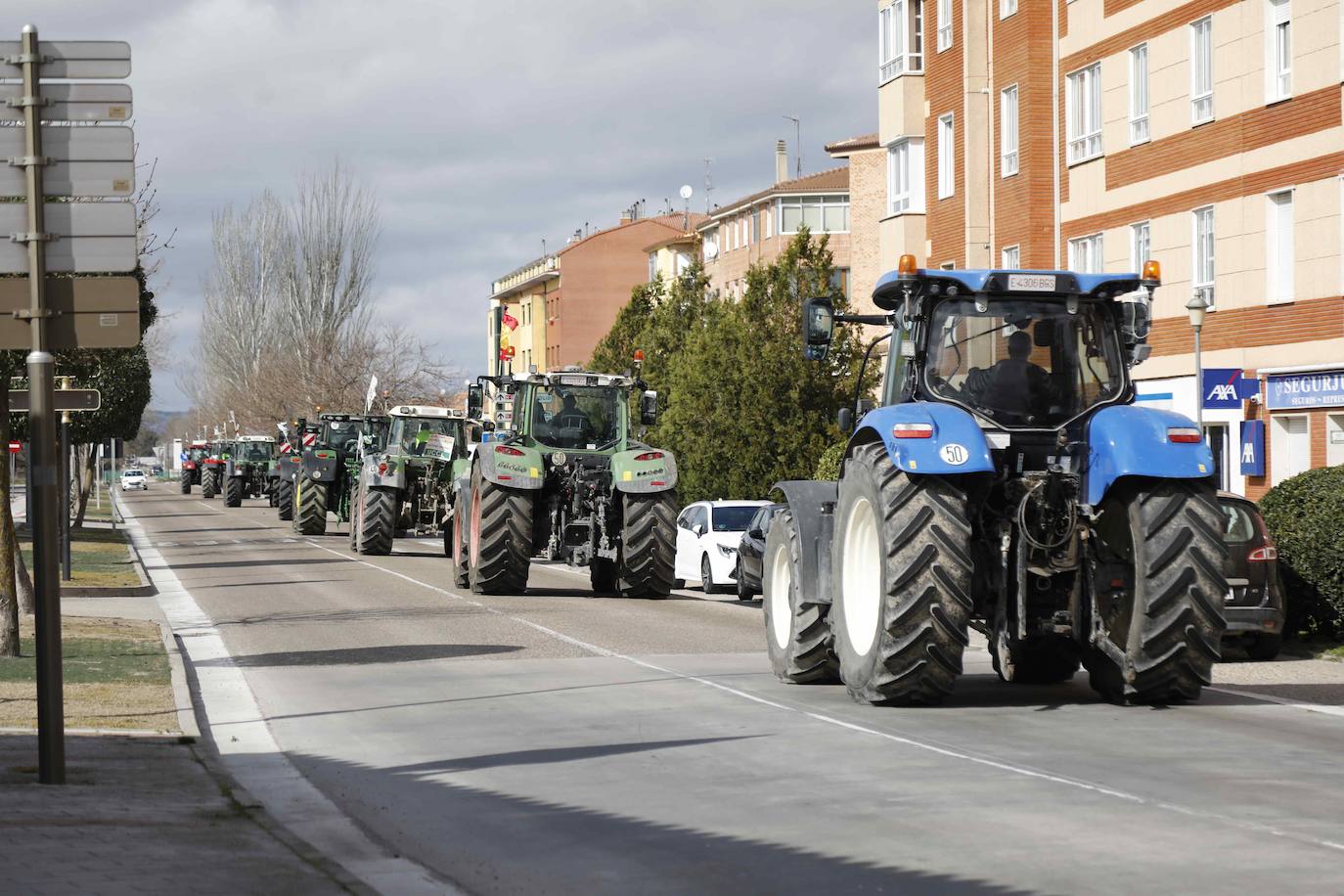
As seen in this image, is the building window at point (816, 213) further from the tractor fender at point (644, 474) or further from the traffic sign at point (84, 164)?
the traffic sign at point (84, 164)

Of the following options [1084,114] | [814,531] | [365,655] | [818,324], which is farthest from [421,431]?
[818,324]

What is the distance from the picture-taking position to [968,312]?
13094 mm

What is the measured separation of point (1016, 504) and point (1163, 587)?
1.07 metres

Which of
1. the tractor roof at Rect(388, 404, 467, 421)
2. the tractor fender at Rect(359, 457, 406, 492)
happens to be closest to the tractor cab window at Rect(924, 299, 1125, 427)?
the tractor fender at Rect(359, 457, 406, 492)

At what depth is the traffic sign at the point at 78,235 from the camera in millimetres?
9625

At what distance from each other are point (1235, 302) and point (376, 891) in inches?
992

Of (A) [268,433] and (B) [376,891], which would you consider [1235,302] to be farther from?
(A) [268,433]

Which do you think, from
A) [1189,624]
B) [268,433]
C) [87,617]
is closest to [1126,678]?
[1189,624]

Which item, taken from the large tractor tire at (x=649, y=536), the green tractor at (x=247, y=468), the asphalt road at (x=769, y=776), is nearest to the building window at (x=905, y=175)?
the large tractor tire at (x=649, y=536)

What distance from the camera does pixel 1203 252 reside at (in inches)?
1234

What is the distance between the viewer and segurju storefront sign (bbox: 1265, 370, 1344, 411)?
27.2 metres

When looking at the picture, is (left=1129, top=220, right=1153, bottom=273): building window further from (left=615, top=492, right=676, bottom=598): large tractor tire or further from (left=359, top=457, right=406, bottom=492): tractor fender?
(left=359, top=457, right=406, bottom=492): tractor fender

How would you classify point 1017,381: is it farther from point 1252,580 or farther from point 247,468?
point 247,468

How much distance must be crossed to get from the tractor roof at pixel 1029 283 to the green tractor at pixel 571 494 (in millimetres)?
12099
